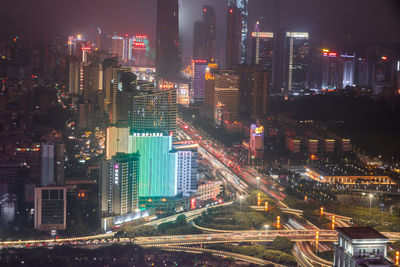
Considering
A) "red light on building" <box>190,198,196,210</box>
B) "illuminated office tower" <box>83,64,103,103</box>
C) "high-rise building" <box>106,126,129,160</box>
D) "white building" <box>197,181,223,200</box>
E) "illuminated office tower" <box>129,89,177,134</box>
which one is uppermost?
"illuminated office tower" <box>83,64,103,103</box>

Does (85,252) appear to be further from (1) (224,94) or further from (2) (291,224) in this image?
(1) (224,94)

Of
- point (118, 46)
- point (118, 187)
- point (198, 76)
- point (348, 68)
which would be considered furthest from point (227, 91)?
point (118, 187)

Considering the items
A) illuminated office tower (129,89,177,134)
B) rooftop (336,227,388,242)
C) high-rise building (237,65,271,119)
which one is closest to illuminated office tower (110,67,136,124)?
illuminated office tower (129,89,177,134)

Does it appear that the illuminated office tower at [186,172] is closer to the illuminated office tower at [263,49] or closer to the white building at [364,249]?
the white building at [364,249]

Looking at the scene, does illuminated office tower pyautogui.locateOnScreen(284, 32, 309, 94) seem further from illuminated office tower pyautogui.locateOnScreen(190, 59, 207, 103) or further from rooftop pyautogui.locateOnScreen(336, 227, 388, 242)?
rooftop pyautogui.locateOnScreen(336, 227, 388, 242)

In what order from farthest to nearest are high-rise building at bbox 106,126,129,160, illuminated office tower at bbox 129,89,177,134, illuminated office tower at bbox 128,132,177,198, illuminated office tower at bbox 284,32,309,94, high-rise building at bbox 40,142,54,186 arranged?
illuminated office tower at bbox 284,32,309,94 < illuminated office tower at bbox 129,89,177,134 < high-rise building at bbox 106,126,129,160 < illuminated office tower at bbox 128,132,177,198 < high-rise building at bbox 40,142,54,186

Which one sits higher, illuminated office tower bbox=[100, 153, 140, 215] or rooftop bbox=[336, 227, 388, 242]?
rooftop bbox=[336, 227, 388, 242]

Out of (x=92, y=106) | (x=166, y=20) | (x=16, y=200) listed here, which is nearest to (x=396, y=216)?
(x=16, y=200)
